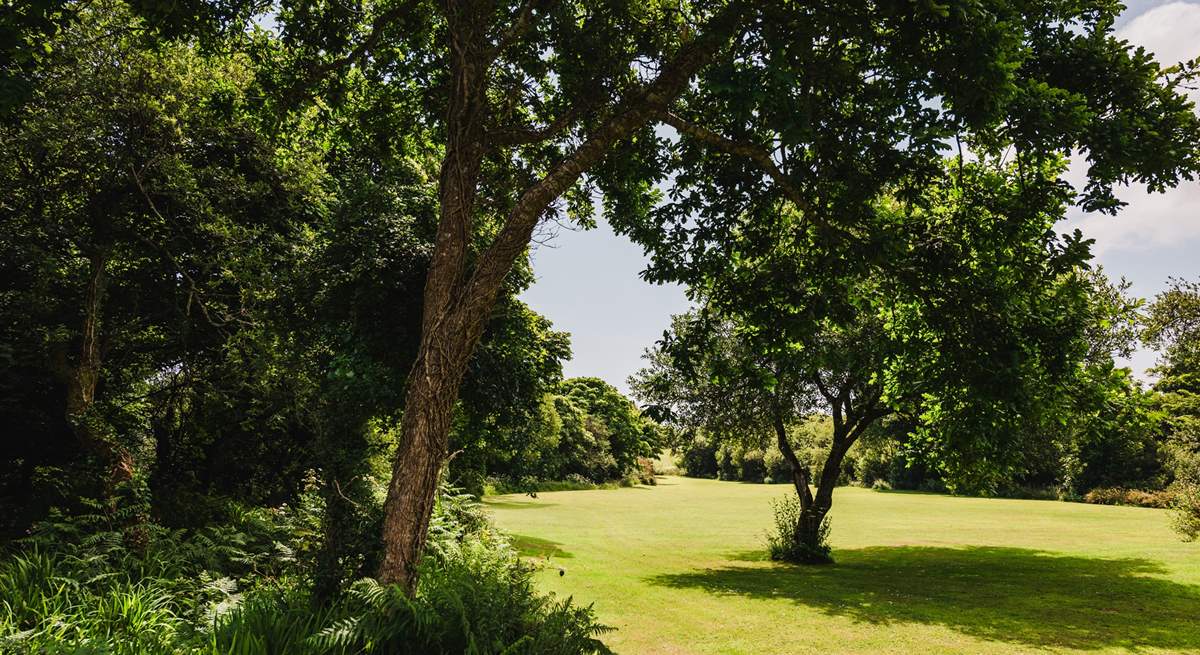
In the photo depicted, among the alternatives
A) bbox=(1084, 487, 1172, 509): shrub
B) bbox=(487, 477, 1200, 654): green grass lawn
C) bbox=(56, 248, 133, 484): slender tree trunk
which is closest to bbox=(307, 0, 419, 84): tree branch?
bbox=(56, 248, 133, 484): slender tree trunk

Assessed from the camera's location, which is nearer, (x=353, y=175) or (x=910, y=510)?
(x=353, y=175)

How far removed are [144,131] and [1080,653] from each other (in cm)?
1812

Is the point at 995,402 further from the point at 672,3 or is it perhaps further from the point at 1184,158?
the point at 672,3

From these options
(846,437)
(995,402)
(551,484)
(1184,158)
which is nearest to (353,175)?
(995,402)

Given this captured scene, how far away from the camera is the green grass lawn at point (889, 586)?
9531 mm

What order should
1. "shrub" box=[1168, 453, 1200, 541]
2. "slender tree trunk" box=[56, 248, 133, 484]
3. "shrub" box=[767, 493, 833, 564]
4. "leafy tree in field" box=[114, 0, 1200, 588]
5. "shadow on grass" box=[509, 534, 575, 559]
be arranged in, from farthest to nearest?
1. "shrub" box=[767, 493, 833, 564]
2. "shadow on grass" box=[509, 534, 575, 559]
3. "shrub" box=[1168, 453, 1200, 541]
4. "slender tree trunk" box=[56, 248, 133, 484]
5. "leafy tree in field" box=[114, 0, 1200, 588]

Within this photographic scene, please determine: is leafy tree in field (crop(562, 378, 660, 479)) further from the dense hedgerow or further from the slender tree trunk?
the dense hedgerow

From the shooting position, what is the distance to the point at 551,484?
52750 millimetres

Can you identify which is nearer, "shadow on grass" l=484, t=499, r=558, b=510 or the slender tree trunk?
the slender tree trunk

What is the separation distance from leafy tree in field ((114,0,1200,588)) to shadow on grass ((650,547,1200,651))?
312 inches

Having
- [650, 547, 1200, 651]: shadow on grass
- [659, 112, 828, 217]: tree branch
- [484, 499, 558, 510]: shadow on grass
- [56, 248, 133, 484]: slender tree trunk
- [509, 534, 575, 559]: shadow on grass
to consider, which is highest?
[659, 112, 828, 217]: tree branch

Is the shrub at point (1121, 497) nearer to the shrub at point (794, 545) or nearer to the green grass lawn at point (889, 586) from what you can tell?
the green grass lawn at point (889, 586)

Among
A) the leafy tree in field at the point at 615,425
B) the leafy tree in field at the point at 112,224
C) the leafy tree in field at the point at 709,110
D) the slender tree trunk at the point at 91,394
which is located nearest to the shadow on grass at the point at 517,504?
the leafy tree in field at the point at 615,425

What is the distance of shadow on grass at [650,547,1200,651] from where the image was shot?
10.1 m
